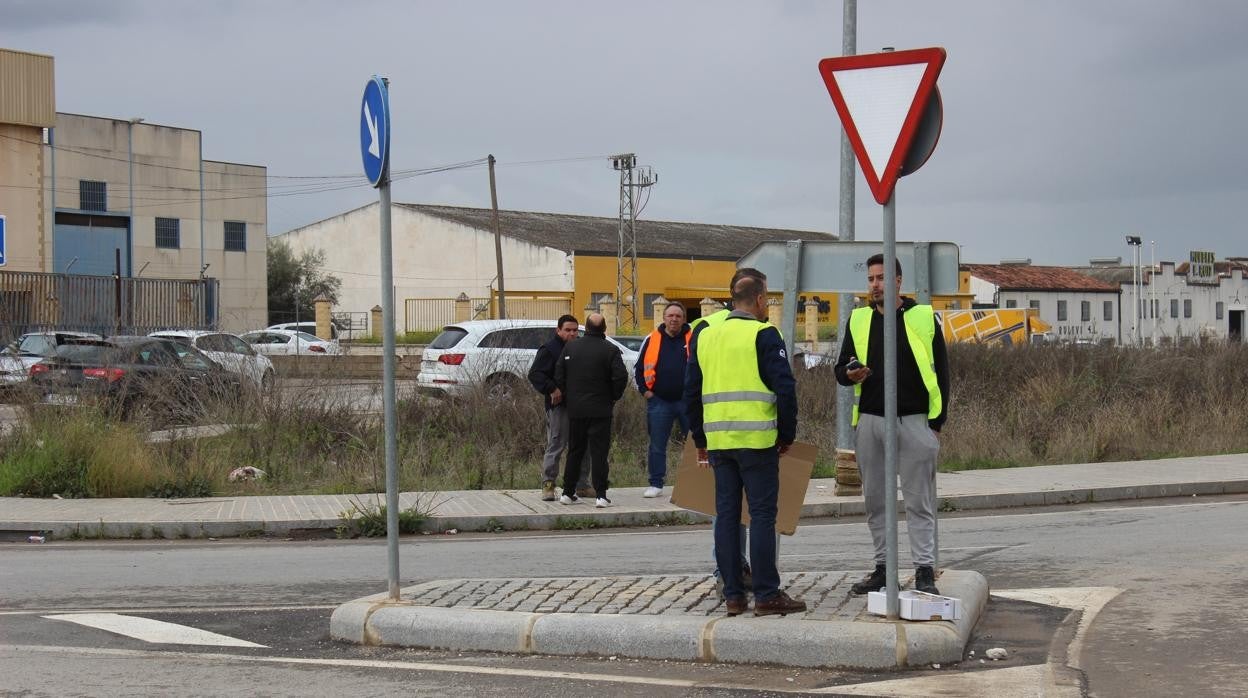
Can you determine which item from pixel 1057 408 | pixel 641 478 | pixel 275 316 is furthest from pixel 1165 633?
pixel 275 316

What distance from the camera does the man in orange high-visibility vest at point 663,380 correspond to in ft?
44.5

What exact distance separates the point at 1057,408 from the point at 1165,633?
550 inches

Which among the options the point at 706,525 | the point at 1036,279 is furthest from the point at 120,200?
the point at 1036,279

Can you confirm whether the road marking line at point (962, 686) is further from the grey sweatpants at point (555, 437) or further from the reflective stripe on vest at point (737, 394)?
the grey sweatpants at point (555, 437)

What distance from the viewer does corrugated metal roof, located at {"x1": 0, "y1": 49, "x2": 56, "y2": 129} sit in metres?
41.6

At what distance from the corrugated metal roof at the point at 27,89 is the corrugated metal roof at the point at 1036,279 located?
1841 inches

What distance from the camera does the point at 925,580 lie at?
287 inches

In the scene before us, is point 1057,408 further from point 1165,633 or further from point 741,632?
point 741,632

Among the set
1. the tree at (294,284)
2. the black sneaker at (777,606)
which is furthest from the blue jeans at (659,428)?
the tree at (294,284)

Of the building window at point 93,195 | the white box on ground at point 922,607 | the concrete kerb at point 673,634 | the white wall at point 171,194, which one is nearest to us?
the concrete kerb at point 673,634

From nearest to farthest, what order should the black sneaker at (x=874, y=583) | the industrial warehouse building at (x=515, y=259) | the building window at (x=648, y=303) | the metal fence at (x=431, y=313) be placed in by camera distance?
1. the black sneaker at (x=874, y=583)
2. the metal fence at (x=431, y=313)
3. the industrial warehouse building at (x=515, y=259)
4. the building window at (x=648, y=303)

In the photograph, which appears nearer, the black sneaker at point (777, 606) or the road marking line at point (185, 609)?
the black sneaker at point (777, 606)

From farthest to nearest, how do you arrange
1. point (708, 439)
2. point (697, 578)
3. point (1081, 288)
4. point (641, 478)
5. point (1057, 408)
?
point (1081, 288) → point (1057, 408) → point (641, 478) → point (697, 578) → point (708, 439)

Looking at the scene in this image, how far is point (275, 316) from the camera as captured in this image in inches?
2817
